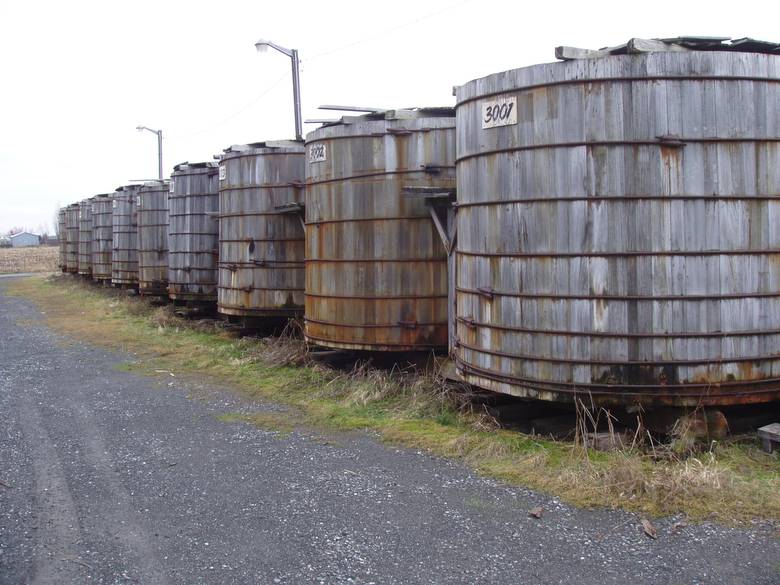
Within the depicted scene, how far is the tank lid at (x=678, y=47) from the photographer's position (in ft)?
22.1

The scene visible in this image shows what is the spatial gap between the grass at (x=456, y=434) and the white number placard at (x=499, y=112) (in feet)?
10.4

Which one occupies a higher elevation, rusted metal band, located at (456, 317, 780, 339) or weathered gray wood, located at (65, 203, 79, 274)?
weathered gray wood, located at (65, 203, 79, 274)

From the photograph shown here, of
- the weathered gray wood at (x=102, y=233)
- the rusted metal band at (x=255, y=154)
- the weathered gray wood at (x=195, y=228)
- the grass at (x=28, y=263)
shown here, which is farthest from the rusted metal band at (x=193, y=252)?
the grass at (x=28, y=263)

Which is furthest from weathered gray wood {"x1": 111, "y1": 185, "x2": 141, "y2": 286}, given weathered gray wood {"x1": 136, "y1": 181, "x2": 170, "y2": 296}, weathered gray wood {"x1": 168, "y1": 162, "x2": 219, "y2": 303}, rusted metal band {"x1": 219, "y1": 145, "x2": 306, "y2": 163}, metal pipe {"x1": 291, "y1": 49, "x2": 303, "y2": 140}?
rusted metal band {"x1": 219, "y1": 145, "x2": 306, "y2": 163}

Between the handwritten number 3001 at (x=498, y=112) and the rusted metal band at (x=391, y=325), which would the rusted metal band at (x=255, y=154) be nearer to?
the rusted metal band at (x=391, y=325)

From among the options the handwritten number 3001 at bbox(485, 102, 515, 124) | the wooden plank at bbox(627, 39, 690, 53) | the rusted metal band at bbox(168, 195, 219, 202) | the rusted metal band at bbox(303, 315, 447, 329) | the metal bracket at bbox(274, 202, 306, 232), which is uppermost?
the wooden plank at bbox(627, 39, 690, 53)

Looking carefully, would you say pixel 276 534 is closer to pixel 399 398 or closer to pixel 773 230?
pixel 399 398

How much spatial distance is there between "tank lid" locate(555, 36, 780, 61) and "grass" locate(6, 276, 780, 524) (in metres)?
3.71

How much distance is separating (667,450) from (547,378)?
1.27 metres

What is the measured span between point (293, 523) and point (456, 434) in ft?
8.52

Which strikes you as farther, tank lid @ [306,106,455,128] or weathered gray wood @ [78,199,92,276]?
weathered gray wood @ [78,199,92,276]

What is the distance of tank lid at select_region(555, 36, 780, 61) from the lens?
22.1 ft

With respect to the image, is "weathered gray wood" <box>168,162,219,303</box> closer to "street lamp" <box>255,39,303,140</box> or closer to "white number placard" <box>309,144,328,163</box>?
"street lamp" <box>255,39,303,140</box>

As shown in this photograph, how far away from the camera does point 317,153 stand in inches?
432
